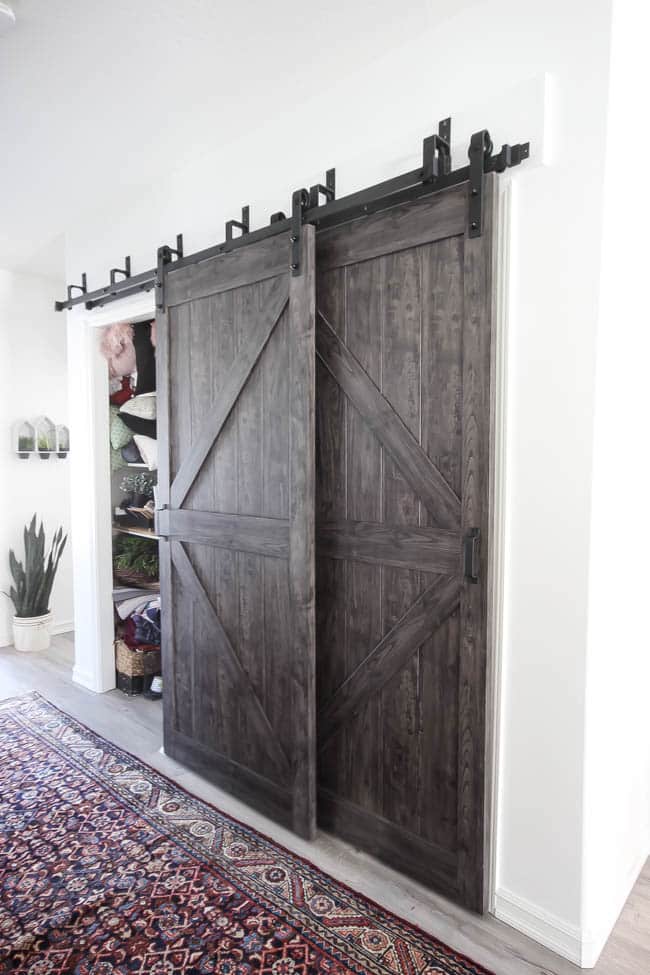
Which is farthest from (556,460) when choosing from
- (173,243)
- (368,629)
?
(173,243)

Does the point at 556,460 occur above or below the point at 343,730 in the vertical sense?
above

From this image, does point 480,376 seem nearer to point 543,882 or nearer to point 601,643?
point 601,643

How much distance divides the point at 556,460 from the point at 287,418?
982 mm

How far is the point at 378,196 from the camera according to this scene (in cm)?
192

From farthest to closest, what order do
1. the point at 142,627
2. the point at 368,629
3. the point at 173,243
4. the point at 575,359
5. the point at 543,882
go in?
the point at 142,627 → the point at 173,243 → the point at 368,629 → the point at 543,882 → the point at 575,359

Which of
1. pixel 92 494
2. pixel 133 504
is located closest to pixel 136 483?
pixel 133 504

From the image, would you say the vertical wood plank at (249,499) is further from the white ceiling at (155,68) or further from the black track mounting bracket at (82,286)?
the black track mounting bracket at (82,286)

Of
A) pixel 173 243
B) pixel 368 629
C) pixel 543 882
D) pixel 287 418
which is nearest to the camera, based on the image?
pixel 543 882

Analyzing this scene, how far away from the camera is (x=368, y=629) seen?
6.87 ft

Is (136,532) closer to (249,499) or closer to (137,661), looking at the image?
(137,661)

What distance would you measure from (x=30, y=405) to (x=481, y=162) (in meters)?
3.94

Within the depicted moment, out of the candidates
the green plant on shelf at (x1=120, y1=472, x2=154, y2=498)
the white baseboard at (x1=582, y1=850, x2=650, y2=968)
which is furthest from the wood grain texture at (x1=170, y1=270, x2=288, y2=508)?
the white baseboard at (x1=582, y1=850, x2=650, y2=968)

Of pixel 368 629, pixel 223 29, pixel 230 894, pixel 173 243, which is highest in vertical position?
pixel 223 29

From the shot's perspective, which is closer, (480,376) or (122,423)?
(480,376)
